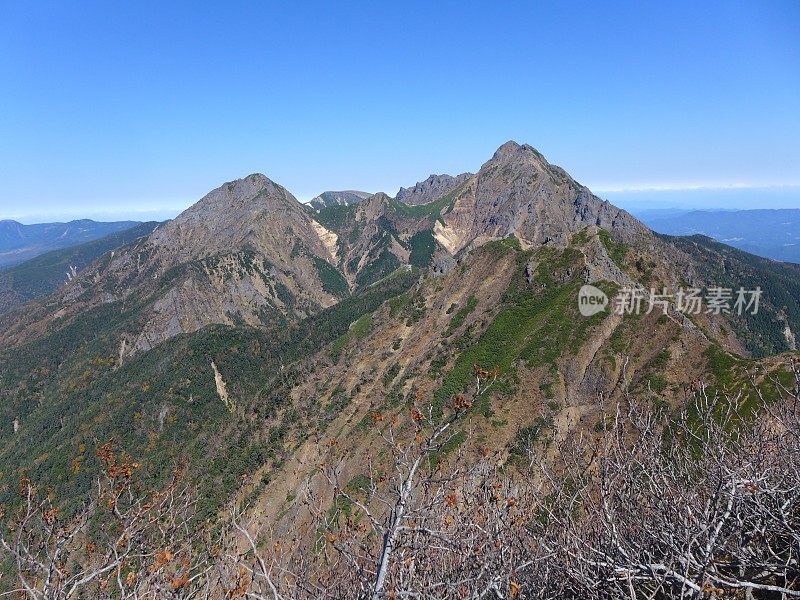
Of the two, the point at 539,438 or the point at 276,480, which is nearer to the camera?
the point at 539,438

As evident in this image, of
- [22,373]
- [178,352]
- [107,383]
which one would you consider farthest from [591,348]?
[22,373]

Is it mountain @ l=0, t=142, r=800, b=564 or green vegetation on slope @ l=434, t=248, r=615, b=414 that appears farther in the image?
green vegetation on slope @ l=434, t=248, r=615, b=414

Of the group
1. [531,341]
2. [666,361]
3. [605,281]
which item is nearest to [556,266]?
[605,281]

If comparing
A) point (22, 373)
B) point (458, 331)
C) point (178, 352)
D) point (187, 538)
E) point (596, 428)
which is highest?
point (187, 538)

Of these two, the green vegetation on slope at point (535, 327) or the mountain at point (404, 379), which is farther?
the green vegetation on slope at point (535, 327)

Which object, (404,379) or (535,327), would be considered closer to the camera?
(535,327)

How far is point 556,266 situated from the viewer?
75.4m

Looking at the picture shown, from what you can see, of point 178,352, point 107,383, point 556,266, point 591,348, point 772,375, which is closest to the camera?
point 772,375

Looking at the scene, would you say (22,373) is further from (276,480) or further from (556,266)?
(556,266)

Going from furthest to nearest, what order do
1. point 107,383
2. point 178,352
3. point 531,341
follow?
point 107,383
point 178,352
point 531,341

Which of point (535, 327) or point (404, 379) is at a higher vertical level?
point (535, 327)

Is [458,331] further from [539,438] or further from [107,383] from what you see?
[107,383]

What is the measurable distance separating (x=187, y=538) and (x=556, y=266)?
236 ft

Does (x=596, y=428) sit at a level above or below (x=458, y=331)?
below
